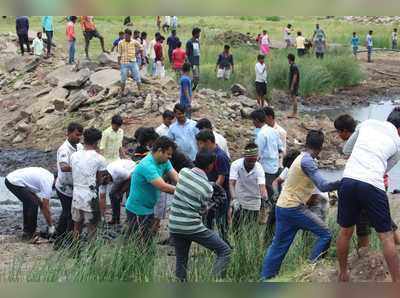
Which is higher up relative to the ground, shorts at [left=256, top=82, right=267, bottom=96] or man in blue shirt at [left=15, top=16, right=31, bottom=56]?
man in blue shirt at [left=15, top=16, right=31, bottom=56]

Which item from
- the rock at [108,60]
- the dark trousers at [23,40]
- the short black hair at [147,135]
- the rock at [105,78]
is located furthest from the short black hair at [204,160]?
the dark trousers at [23,40]

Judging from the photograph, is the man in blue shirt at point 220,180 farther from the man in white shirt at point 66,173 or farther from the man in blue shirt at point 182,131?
the man in white shirt at point 66,173

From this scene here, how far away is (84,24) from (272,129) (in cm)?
1163

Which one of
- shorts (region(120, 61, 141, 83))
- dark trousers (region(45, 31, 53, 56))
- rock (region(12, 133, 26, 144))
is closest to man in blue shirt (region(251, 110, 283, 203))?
shorts (region(120, 61, 141, 83))

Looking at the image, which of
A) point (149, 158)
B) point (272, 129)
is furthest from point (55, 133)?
point (149, 158)

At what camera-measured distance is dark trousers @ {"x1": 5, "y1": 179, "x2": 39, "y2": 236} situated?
931cm

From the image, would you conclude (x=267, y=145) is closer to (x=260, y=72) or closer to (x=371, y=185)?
(x=371, y=185)

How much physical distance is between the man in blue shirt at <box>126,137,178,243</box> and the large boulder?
476 inches

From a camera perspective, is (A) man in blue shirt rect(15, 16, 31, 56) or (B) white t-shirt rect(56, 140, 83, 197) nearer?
(B) white t-shirt rect(56, 140, 83, 197)

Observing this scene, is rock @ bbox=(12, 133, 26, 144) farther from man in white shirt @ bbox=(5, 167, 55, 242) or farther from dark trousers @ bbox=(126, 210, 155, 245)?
dark trousers @ bbox=(126, 210, 155, 245)

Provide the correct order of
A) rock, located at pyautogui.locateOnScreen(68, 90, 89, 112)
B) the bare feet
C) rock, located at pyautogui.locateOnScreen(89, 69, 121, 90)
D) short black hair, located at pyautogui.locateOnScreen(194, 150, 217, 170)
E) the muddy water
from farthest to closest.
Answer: the muddy water, rock, located at pyautogui.locateOnScreen(89, 69, 121, 90), rock, located at pyautogui.locateOnScreen(68, 90, 89, 112), short black hair, located at pyautogui.locateOnScreen(194, 150, 217, 170), the bare feet

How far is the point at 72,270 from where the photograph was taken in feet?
20.4

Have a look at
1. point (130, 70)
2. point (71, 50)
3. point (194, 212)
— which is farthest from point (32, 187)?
point (71, 50)

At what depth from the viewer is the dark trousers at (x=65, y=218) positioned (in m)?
9.16
